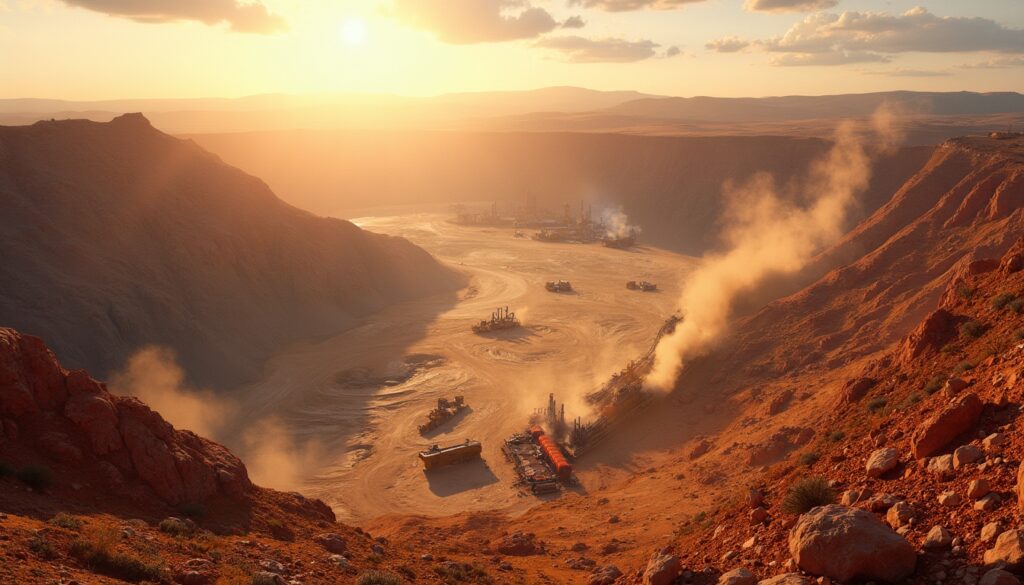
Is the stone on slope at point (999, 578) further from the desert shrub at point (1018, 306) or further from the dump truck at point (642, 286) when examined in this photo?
the dump truck at point (642, 286)

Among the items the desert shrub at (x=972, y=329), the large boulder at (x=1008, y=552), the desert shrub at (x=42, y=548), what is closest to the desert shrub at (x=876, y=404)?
the desert shrub at (x=972, y=329)

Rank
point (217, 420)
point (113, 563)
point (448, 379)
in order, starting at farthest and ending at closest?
1. point (448, 379)
2. point (217, 420)
3. point (113, 563)

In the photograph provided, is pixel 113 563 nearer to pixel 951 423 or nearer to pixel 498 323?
pixel 951 423

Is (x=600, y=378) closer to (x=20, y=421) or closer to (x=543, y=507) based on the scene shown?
(x=543, y=507)

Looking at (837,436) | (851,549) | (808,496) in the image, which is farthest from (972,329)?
(851,549)

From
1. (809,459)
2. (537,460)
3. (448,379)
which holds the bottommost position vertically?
(537,460)


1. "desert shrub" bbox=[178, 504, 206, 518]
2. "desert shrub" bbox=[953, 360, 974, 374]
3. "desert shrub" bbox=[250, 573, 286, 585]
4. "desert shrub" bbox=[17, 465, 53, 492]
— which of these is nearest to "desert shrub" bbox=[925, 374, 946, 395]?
"desert shrub" bbox=[953, 360, 974, 374]

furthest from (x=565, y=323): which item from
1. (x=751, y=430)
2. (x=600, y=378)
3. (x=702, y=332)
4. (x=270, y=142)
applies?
(x=270, y=142)
